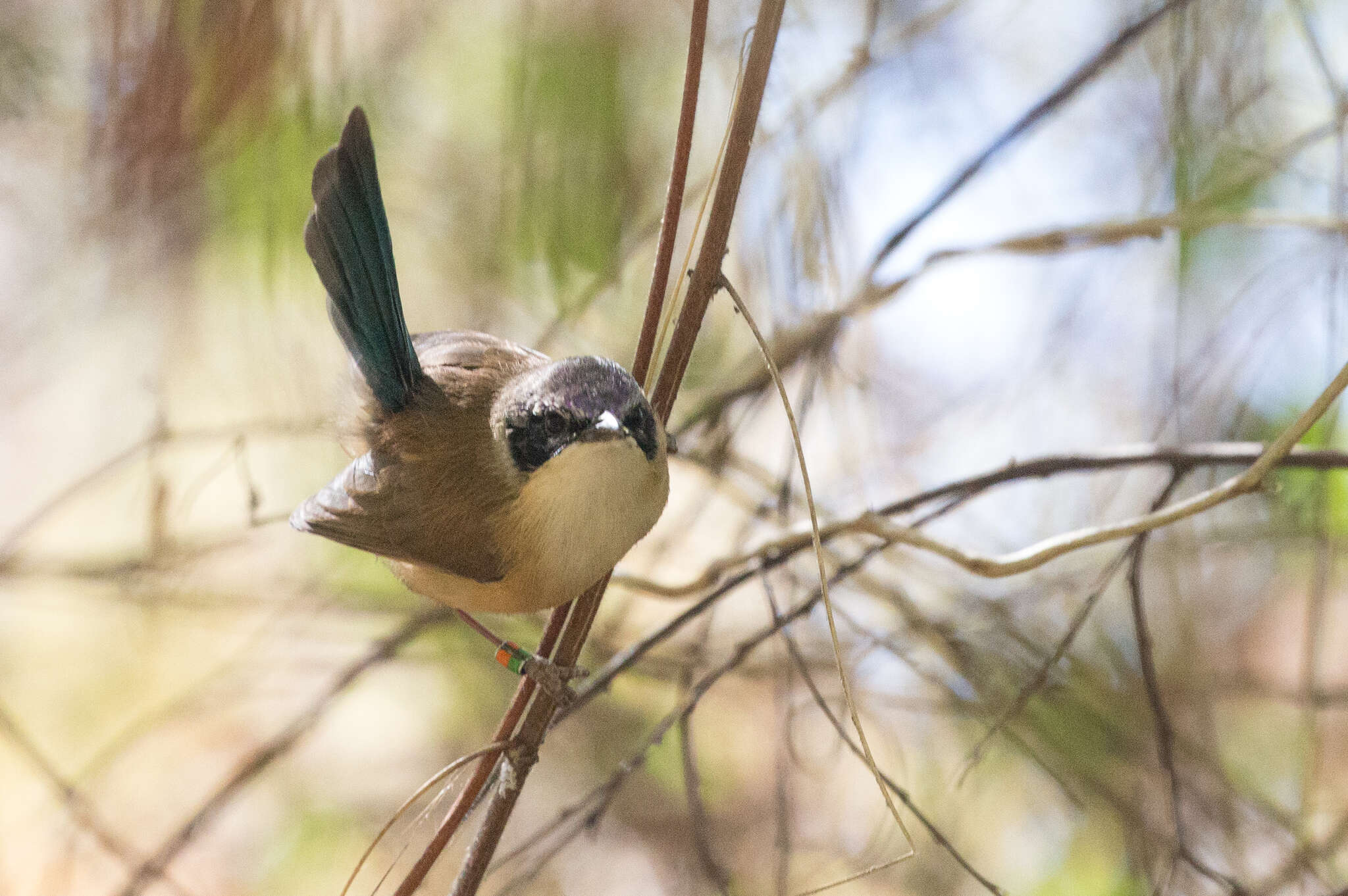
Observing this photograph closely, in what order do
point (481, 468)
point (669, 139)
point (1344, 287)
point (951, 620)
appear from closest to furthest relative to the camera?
1. point (481, 468)
2. point (1344, 287)
3. point (951, 620)
4. point (669, 139)

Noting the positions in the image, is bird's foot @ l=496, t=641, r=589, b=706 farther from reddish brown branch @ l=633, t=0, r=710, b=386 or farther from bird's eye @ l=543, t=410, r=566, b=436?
reddish brown branch @ l=633, t=0, r=710, b=386

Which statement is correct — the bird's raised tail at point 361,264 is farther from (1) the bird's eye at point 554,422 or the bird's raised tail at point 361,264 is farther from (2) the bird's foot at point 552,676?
(2) the bird's foot at point 552,676

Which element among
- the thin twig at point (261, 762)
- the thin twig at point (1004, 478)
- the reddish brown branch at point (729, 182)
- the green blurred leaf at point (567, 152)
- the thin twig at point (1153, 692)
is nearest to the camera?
the reddish brown branch at point (729, 182)

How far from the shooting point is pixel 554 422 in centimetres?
105

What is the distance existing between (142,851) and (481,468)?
1.38 metres

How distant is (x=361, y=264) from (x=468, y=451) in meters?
0.24

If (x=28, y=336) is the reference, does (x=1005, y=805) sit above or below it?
below

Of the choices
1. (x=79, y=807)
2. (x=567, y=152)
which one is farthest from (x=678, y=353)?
(x=79, y=807)

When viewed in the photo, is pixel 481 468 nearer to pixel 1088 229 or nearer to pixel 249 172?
pixel 1088 229

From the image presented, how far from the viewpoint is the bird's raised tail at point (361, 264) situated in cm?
100

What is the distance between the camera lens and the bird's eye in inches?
40.8

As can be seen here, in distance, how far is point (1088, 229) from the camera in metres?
1.22

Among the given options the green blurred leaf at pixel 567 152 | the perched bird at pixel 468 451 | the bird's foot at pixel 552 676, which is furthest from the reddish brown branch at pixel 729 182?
the green blurred leaf at pixel 567 152

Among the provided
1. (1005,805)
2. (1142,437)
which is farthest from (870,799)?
(1142,437)
